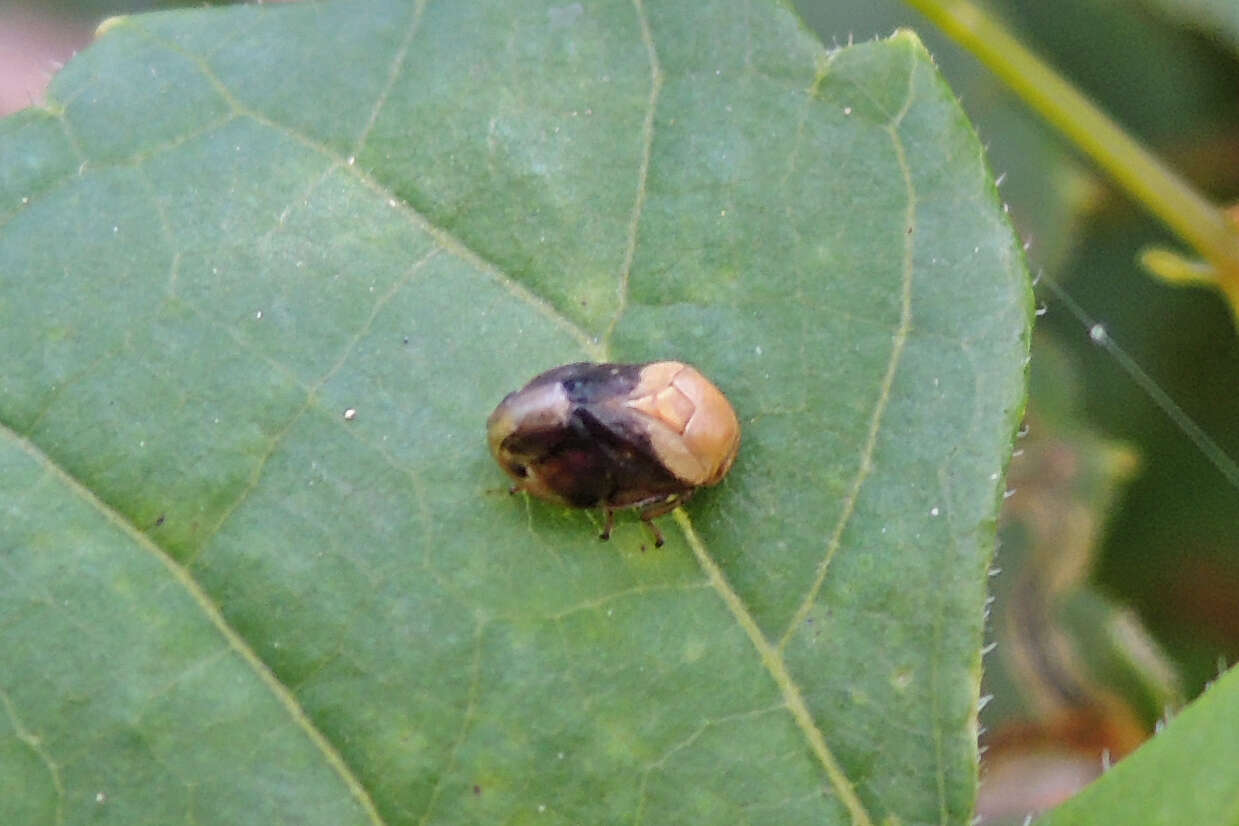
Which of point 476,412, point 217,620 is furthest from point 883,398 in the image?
point 217,620

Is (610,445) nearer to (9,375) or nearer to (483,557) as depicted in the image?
(483,557)

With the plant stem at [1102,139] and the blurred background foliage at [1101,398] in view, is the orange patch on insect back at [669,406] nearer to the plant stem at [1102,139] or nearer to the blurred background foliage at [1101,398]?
the plant stem at [1102,139]

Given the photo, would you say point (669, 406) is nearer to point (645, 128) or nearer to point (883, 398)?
point (883, 398)

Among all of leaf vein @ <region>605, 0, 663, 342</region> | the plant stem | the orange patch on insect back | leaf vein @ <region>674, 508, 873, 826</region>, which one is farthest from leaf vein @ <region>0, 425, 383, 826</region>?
the plant stem

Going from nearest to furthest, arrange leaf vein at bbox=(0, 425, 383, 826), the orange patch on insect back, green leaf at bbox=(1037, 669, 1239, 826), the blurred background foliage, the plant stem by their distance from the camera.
Result: green leaf at bbox=(1037, 669, 1239, 826), leaf vein at bbox=(0, 425, 383, 826), the orange patch on insect back, the plant stem, the blurred background foliage

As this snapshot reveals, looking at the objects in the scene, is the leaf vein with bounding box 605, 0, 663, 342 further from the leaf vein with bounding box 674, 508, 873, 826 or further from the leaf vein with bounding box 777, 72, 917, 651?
the leaf vein with bounding box 674, 508, 873, 826

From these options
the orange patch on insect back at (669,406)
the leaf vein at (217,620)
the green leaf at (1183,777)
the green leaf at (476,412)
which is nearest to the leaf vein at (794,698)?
the green leaf at (476,412)
